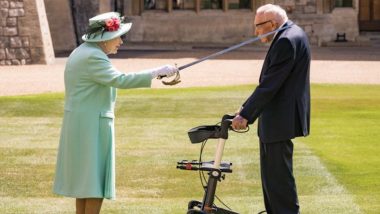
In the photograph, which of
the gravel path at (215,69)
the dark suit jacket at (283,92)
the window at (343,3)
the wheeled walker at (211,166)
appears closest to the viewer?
the wheeled walker at (211,166)

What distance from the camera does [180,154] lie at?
43.4 feet

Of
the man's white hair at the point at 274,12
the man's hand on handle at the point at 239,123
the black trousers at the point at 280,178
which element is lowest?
the black trousers at the point at 280,178

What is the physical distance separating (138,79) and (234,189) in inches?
132

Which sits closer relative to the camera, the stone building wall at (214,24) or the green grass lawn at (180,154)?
the green grass lawn at (180,154)

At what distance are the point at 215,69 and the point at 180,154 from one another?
11.9 metres

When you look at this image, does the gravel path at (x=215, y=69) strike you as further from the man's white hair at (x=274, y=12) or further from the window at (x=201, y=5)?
the man's white hair at (x=274, y=12)

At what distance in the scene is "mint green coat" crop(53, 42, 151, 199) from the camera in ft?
26.1

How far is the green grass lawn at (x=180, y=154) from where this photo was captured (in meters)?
10.4

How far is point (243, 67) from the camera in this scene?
1006 inches

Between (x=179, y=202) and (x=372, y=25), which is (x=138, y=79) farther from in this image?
(x=372, y=25)

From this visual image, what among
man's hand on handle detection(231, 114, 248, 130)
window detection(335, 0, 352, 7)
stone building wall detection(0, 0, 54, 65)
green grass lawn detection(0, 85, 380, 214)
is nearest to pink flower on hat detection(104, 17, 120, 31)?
man's hand on handle detection(231, 114, 248, 130)

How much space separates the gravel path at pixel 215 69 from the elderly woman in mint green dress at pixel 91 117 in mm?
12133

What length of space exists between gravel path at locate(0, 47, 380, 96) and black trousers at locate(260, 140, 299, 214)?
1252 cm

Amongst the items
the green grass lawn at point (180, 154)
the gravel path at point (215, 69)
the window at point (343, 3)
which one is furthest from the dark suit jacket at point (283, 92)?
the window at point (343, 3)
